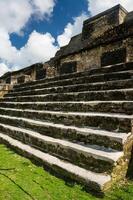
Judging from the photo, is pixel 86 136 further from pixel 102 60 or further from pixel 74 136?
pixel 102 60

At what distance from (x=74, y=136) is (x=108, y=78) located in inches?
91.6

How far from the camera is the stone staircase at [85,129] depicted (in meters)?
3.81

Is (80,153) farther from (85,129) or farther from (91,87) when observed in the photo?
(91,87)

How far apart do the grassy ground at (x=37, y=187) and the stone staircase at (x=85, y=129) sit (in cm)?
17

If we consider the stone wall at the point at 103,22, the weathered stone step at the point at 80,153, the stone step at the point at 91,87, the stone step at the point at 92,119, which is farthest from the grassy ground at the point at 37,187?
the stone wall at the point at 103,22

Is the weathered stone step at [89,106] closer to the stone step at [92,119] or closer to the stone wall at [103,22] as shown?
the stone step at [92,119]

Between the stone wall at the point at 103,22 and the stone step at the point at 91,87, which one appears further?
the stone wall at the point at 103,22

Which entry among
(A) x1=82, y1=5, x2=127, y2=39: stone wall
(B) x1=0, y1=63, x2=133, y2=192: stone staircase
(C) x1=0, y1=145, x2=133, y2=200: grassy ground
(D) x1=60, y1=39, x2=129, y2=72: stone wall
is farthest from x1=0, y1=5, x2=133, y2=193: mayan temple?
(A) x1=82, y1=5, x2=127, y2=39: stone wall

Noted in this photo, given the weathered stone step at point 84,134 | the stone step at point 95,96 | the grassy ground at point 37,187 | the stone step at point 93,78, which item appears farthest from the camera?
the stone step at point 93,78

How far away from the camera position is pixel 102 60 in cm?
950

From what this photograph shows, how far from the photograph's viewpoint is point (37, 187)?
3.78 meters

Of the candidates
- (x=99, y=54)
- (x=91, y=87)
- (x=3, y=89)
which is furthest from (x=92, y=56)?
(x=91, y=87)

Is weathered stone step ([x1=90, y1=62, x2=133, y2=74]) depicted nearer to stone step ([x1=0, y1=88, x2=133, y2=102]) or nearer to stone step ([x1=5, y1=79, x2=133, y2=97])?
stone step ([x1=5, y1=79, x2=133, y2=97])

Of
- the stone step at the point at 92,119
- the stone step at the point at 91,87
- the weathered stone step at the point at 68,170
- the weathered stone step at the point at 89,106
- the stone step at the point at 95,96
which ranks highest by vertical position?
the stone step at the point at 91,87
